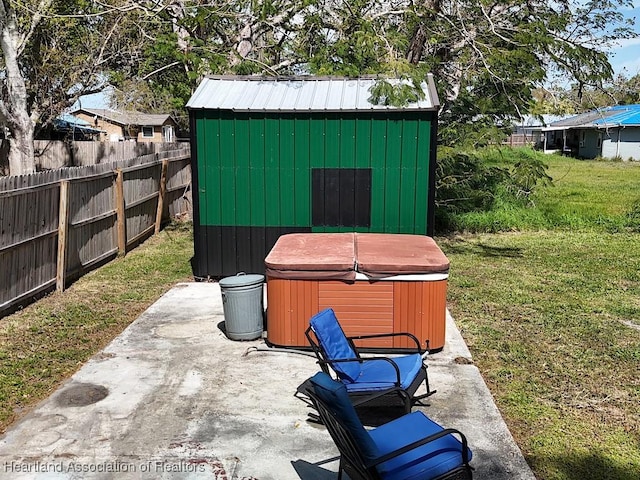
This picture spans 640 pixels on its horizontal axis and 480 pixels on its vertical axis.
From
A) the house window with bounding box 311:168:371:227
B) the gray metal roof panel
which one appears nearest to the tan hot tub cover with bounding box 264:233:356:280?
the house window with bounding box 311:168:371:227

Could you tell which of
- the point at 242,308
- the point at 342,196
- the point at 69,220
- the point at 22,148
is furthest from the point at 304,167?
the point at 22,148

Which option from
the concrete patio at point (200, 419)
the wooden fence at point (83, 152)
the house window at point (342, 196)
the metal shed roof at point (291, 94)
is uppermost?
the metal shed roof at point (291, 94)

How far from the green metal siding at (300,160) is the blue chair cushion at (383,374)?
13.1 ft

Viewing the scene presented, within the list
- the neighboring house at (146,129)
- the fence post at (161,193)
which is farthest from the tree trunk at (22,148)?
the neighboring house at (146,129)

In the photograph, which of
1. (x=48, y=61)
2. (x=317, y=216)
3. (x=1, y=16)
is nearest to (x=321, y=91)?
(x=317, y=216)

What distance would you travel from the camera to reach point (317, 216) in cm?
918

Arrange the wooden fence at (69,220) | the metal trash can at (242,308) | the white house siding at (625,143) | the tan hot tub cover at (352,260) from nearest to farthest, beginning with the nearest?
the tan hot tub cover at (352,260) < the metal trash can at (242,308) < the wooden fence at (69,220) < the white house siding at (625,143)

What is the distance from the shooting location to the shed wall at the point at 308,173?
888 centimetres

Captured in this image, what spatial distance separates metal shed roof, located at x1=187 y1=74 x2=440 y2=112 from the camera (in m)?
8.91

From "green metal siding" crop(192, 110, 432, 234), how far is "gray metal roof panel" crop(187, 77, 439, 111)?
123mm

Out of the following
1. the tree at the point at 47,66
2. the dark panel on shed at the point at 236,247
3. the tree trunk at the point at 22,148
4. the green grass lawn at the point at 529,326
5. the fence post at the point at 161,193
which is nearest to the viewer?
the green grass lawn at the point at 529,326

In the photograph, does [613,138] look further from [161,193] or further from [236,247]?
[236,247]

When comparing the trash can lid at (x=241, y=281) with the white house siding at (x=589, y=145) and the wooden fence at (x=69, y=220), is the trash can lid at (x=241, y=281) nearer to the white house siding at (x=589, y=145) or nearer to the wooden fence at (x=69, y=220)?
the wooden fence at (x=69, y=220)

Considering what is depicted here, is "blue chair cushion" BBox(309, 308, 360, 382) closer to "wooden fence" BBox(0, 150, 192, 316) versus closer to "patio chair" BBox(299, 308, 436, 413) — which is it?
"patio chair" BBox(299, 308, 436, 413)
